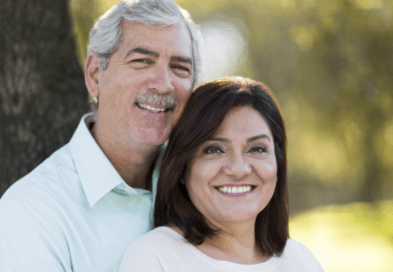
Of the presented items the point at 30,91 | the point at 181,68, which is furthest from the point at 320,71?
the point at 30,91

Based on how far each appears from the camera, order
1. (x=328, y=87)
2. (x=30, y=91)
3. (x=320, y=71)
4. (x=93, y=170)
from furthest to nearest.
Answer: (x=320, y=71), (x=328, y=87), (x=30, y=91), (x=93, y=170)

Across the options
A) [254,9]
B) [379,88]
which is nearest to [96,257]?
[379,88]

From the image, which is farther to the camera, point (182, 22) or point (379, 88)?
point (379, 88)

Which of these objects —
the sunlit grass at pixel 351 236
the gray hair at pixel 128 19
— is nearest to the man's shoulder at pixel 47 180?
the gray hair at pixel 128 19

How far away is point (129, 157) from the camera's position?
2619 millimetres

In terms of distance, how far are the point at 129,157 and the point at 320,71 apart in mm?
8539

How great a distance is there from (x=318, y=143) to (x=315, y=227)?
2808mm

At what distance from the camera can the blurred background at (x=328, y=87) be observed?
770 cm

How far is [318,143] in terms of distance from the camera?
12469 mm

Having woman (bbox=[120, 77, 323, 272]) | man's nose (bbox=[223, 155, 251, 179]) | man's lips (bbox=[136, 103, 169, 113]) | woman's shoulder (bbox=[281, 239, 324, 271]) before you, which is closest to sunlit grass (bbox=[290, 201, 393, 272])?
woman's shoulder (bbox=[281, 239, 324, 271])

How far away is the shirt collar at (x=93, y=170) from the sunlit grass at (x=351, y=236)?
7143mm

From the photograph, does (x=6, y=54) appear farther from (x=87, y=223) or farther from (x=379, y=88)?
(x=379, y=88)

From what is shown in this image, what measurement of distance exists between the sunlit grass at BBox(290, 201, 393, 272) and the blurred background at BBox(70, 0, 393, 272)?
23mm

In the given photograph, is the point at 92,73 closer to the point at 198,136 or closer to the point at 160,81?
the point at 160,81
